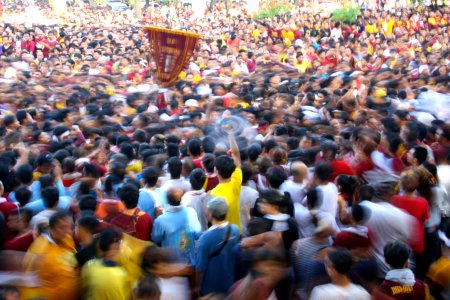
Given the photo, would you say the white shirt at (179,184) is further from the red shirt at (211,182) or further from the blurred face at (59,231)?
the blurred face at (59,231)

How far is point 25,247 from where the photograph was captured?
4.29m

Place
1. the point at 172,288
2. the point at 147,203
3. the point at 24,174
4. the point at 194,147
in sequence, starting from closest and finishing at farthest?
1. the point at 172,288
2. the point at 147,203
3. the point at 24,174
4. the point at 194,147

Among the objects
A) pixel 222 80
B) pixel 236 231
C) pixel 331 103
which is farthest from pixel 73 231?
pixel 222 80

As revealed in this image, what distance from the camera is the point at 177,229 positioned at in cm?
452

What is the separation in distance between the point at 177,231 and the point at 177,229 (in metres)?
0.01

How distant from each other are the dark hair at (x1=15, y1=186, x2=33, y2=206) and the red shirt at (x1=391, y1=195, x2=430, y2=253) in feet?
9.54

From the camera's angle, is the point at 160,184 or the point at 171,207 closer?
the point at 171,207

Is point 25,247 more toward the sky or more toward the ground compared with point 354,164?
more toward the ground

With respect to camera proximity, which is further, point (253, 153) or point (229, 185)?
point (253, 153)

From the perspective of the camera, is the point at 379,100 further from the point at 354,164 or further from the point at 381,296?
the point at 381,296

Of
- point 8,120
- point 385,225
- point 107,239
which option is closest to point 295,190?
point 385,225

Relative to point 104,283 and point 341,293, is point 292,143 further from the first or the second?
point 104,283

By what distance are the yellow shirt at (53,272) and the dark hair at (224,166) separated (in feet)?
5.01

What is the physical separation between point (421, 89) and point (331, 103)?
1.62 meters
